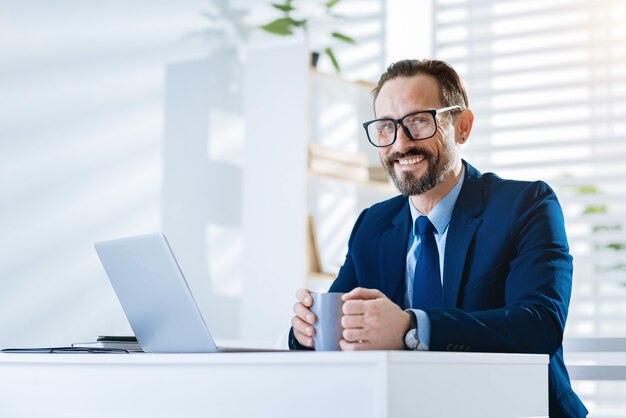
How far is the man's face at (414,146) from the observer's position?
190cm

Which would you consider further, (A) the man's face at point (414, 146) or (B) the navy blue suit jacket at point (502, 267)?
(A) the man's face at point (414, 146)

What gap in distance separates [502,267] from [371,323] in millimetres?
587

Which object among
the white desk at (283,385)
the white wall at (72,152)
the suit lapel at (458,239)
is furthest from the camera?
the white wall at (72,152)

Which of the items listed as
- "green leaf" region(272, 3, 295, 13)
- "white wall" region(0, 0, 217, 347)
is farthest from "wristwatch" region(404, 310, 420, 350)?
A: "green leaf" region(272, 3, 295, 13)

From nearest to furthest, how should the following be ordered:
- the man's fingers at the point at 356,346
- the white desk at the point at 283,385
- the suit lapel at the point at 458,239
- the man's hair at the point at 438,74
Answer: the white desk at the point at 283,385 < the man's fingers at the point at 356,346 < the suit lapel at the point at 458,239 < the man's hair at the point at 438,74

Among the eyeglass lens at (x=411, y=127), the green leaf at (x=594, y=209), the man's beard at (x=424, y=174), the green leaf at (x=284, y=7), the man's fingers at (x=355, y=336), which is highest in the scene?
the green leaf at (x=284, y=7)

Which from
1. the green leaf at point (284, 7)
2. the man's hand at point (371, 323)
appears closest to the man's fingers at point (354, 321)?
the man's hand at point (371, 323)

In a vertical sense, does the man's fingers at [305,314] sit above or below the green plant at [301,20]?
below

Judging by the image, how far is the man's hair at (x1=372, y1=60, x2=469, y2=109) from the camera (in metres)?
1.96

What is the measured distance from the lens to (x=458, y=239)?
176 centimetres

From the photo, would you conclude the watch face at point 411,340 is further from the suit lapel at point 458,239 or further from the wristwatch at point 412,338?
the suit lapel at point 458,239

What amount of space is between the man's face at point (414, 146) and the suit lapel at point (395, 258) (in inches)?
3.1

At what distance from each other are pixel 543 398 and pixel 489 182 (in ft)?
2.45

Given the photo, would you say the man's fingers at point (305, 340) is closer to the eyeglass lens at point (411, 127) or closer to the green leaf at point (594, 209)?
the eyeglass lens at point (411, 127)
